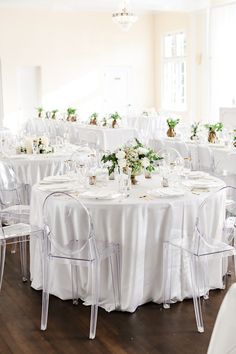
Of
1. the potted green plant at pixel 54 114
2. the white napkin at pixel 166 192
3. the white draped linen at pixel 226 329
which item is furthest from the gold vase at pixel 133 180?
the potted green plant at pixel 54 114

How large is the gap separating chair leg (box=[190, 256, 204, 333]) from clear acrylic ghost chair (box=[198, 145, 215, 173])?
332 cm

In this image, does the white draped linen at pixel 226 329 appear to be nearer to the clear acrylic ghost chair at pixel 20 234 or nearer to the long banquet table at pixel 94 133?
the clear acrylic ghost chair at pixel 20 234

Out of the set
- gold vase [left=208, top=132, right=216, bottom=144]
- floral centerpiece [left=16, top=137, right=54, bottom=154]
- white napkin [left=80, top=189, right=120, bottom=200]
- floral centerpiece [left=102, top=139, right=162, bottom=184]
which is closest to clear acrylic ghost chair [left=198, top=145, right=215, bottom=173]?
gold vase [left=208, top=132, right=216, bottom=144]

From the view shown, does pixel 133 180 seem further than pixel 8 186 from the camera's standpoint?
No

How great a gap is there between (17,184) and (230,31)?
29.7ft

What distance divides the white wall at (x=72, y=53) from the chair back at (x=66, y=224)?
11.9m

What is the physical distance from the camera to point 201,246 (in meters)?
4.19

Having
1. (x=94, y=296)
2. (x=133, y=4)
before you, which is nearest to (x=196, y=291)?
(x=94, y=296)

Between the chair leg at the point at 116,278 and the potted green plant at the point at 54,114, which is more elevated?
the potted green plant at the point at 54,114

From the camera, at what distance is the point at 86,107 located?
55.9 feet

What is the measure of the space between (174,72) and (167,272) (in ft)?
43.4

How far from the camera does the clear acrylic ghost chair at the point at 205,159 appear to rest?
24.8 ft

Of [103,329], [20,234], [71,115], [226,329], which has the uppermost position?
[71,115]

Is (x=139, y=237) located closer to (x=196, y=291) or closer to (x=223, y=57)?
(x=196, y=291)
